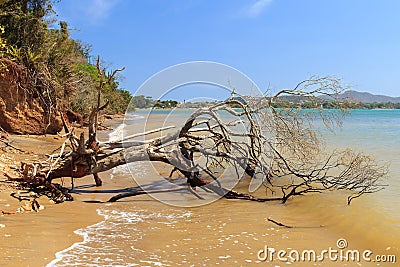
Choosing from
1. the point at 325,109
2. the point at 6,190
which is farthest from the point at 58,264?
the point at 325,109

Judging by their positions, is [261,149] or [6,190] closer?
[6,190]

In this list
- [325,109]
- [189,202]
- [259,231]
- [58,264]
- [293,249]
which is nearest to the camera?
[58,264]

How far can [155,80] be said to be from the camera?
7.31m

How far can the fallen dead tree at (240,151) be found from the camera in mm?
7285

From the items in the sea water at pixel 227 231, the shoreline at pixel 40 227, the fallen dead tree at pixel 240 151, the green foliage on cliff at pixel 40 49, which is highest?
the green foliage on cliff at pixel 40 49

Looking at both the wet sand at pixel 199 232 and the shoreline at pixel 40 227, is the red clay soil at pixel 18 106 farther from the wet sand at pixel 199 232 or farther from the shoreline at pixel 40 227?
the wet sand at pixel 199 232

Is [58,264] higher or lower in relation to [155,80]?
lower

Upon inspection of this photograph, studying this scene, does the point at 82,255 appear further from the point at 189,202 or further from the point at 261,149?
the point at 261,149

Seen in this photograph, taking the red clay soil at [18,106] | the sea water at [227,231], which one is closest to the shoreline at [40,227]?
the sea water at [227,231]

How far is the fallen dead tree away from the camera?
7285 millimetres

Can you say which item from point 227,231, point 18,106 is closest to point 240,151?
point 227,231

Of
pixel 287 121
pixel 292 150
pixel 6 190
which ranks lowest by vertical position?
pixel 6 190

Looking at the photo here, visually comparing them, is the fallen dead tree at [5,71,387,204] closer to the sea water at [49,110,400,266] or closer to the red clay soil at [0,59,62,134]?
the sea water at [49,110,400,266]

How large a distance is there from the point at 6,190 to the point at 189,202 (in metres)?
3.27
